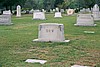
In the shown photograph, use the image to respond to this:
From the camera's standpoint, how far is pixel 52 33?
1196cm

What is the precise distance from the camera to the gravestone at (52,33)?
38.8 ft

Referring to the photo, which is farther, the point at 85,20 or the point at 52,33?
the point at 85,20

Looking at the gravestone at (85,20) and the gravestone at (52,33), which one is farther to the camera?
the gravestone at (85,20)

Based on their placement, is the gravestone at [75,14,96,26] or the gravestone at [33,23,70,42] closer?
the gravestone at [33,23,70,42]

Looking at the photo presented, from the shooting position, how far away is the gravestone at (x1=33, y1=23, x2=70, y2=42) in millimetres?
11836

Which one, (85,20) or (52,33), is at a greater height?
(52,33)

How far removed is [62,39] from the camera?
38.9 feet

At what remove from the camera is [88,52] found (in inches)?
364

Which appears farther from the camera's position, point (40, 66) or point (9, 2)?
point (9, 2)

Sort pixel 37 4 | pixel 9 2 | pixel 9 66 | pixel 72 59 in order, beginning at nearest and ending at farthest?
pixel 9 66 → pixel 72 59 → pixel 9 2 → pixel 37 4

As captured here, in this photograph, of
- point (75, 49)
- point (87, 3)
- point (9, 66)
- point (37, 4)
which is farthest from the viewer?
point (37, 4)

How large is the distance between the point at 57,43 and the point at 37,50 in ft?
6.26

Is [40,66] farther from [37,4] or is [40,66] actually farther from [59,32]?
[37,4]

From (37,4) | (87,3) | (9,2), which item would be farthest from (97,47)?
(37,4)
